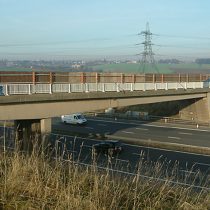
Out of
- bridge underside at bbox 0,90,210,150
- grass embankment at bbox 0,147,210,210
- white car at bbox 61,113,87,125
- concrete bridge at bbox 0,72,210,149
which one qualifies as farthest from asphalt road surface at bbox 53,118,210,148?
grass embankment at bbox 0,147,210,210

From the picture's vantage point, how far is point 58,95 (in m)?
27.4

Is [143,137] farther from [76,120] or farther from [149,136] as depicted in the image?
[76,120]

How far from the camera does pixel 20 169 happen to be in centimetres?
595

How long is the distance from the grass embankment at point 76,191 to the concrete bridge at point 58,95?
14186mm

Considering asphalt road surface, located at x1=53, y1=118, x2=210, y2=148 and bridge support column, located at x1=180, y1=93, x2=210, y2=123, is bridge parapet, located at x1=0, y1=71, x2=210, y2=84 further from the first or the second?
asphalt road surface, located at x1=53, y1=118, x2=210, y2=148

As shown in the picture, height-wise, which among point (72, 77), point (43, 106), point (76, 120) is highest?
point (72, 77)

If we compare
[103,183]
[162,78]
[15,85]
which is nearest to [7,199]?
[103,183]

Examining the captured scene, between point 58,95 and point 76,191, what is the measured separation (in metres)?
22.2

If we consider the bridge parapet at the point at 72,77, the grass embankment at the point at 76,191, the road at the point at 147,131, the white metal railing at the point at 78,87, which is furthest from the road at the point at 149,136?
the grass embankment at the point at 76,191

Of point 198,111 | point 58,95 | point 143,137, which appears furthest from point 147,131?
point 58,95

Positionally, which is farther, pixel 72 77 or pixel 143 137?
pixel 143 137

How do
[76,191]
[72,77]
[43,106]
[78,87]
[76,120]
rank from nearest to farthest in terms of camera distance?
[76,191] < [43,106] < [78,87] < [72,77] < [76,120]

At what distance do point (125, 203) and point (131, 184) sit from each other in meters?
0.96

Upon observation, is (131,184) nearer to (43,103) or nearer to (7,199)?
(7,199)
